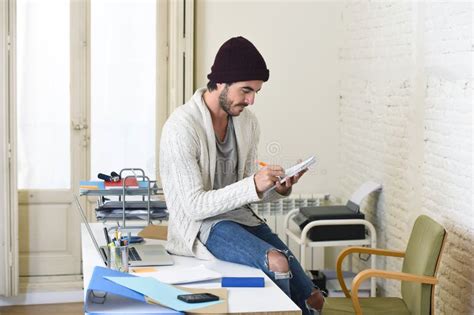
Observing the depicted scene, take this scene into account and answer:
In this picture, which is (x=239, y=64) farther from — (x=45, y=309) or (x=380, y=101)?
Result: (x=45, y=309)

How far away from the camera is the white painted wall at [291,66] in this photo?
537 cm

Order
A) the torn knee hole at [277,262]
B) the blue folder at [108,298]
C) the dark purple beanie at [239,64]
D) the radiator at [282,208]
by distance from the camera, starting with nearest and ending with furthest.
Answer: the blue folder at [108,298], the torn knee hole at [277,262], the dark purple beanie at [239,64], the radiator at [282,208]

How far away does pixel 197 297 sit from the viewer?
2596mm

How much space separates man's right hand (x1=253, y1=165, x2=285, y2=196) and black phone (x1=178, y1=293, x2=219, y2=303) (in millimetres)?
644

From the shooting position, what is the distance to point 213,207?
3254mm

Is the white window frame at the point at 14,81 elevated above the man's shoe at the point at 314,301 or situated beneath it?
elevated above

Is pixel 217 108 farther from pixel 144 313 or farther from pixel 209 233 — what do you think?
pixel 144 313

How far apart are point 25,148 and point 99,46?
0.83 metres

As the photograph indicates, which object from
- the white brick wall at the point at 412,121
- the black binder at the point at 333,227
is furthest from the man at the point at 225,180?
the black binder at the point at 333,227

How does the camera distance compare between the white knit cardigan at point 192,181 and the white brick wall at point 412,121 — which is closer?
the white knit cardigan at point 192,181

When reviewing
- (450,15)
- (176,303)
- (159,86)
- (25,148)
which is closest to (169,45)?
(159,86)

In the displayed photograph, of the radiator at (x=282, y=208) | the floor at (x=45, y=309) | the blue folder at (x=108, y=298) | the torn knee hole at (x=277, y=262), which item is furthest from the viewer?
the radiator at (x=282, y=208)

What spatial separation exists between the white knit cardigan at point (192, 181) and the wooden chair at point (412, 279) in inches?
22.1

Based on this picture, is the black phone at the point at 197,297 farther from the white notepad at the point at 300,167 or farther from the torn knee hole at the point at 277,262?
the white notepad at the point at 300,167
